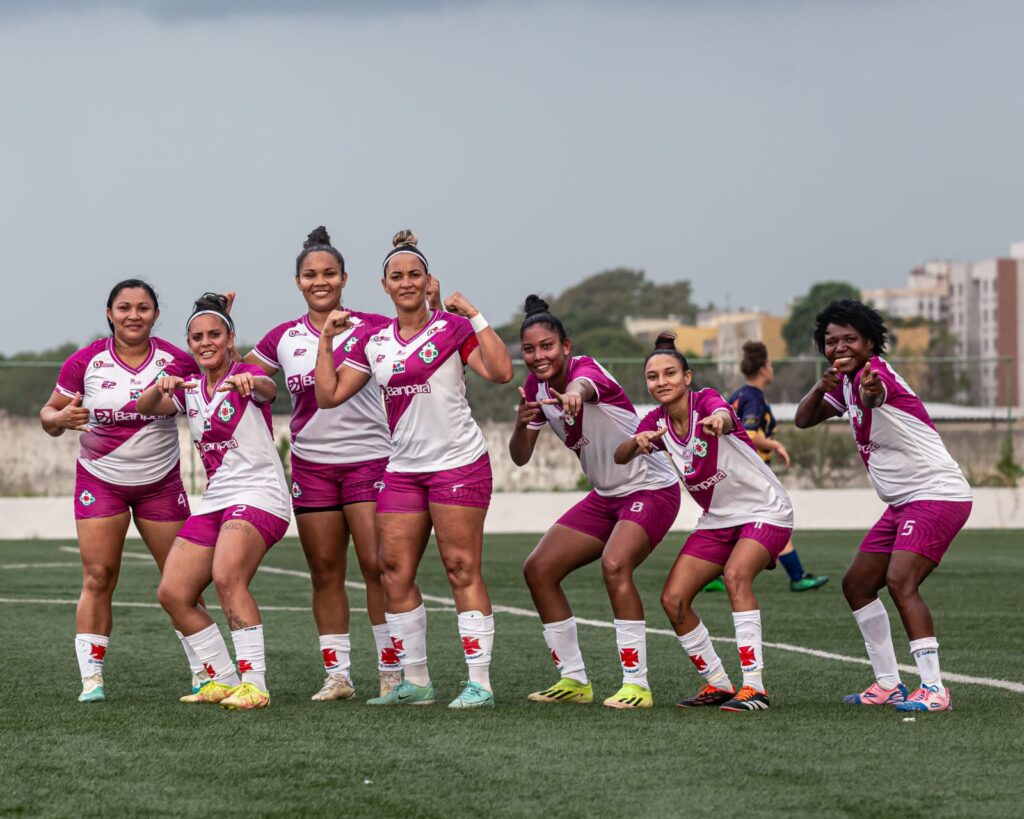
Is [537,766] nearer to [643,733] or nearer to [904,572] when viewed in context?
[643,733]

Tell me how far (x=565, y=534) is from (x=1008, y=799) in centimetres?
298

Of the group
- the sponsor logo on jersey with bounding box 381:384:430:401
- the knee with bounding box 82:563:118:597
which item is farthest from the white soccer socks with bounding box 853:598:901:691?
the knee with bounding box 82:563:118:597

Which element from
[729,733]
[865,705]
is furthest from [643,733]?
[865,705]

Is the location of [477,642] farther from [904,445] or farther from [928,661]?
[904,445]

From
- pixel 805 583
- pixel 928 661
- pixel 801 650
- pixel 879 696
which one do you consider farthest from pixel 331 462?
pixel 805 583

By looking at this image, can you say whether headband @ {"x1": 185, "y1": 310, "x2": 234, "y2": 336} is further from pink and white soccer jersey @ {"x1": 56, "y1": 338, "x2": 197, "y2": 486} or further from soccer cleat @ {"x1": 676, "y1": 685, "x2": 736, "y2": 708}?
soccer cleat @ {"x1": 676, "y1": 685, "x2": 736, "y2": 708}

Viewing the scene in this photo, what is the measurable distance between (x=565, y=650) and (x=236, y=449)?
187 centimetres

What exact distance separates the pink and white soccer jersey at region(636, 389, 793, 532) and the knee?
107 inches

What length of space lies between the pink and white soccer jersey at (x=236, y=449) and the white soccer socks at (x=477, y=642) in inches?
41.2

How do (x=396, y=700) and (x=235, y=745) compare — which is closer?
(x=235, y=745)

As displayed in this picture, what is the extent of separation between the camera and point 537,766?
5.92 m

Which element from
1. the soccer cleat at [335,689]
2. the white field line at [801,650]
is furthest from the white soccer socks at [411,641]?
the white field line at [801,650]

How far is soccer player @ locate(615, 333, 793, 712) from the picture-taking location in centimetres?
745

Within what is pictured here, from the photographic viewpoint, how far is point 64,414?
25.2ft
